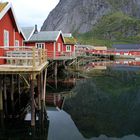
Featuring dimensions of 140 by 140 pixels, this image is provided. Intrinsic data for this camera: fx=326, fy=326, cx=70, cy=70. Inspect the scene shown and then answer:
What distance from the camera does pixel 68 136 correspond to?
17375mm

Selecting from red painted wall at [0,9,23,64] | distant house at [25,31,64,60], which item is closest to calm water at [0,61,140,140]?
red painted wall at [0,9,23,64]

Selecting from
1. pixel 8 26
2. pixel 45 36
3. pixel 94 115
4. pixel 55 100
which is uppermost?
pixel 45 36

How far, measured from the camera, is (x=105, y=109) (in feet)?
79.9

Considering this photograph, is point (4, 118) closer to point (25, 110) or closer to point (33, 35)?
point (25, 110)

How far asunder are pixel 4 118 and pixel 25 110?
7.48 feet

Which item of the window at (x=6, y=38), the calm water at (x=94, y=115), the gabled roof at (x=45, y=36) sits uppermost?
the gabled roof at (x=45, y=36)

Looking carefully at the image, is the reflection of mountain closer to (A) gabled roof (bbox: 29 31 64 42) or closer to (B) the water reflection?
(B) the water reflection

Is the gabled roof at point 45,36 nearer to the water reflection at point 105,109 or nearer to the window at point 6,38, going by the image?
the water reflection at point 105,109

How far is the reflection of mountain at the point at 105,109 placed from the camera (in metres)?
18.8

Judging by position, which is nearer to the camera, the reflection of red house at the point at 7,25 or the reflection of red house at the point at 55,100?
the reflection of red house at the point at 7,25

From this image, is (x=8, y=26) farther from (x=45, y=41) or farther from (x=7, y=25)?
(x=45, y=41)

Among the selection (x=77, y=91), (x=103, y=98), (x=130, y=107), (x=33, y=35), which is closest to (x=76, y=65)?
(x=33, y=35)

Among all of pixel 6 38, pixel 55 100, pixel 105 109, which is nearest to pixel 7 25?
pixel 6 38

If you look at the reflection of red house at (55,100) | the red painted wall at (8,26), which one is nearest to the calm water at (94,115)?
the reflection of red house at (55,100)
